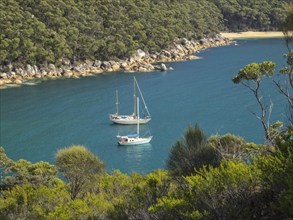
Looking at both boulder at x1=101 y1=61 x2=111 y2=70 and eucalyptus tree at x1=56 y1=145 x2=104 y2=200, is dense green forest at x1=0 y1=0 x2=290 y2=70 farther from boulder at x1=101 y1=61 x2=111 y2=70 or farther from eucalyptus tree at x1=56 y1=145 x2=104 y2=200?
eucalyptus tree at x1=56 y1=145 x2=104 y2=200

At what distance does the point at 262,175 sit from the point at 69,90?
5802 centimetres

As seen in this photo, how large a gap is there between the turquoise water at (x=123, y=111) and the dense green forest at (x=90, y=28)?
343 inches

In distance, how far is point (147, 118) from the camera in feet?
171

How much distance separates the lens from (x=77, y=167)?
22.8m

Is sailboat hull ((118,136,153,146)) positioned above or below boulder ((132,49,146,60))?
below

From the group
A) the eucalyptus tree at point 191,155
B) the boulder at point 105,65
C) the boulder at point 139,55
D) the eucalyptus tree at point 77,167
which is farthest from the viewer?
the boulder at point 139,55

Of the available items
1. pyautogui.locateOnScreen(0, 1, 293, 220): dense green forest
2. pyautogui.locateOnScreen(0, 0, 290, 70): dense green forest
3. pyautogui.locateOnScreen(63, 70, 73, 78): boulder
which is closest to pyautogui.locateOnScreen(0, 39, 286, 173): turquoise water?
pyautogui.locateOnScreen(63, 70, 73, 78): boulder

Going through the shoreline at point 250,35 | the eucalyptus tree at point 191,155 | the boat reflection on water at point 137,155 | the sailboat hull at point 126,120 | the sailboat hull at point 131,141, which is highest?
the shoreline at point 250,35

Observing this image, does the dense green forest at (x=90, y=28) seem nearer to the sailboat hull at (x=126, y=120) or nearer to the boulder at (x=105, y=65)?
the boulder at (x=105, y=65)

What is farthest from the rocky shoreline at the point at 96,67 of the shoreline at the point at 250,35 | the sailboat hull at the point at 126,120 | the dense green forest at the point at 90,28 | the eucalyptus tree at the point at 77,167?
the eucalyptus tree at the point at 77,167

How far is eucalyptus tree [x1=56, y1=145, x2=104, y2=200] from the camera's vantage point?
21.8m

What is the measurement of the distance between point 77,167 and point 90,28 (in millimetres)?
70621

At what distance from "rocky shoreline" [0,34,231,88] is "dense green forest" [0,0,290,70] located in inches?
57.1

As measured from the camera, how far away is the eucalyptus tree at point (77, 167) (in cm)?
2178
